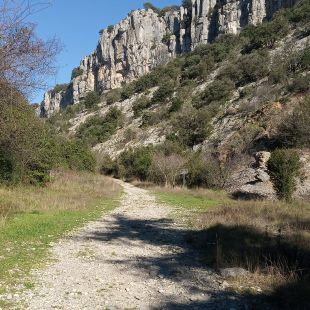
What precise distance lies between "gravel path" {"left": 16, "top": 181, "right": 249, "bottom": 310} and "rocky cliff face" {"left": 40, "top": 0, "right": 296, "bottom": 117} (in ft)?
254

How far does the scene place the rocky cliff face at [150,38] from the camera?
84188 mm

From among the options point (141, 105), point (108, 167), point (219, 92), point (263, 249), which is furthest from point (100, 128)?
point (263, 249)

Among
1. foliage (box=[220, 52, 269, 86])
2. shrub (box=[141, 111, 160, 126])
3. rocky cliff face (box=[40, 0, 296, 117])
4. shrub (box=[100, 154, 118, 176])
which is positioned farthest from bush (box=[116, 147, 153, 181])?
rocky cliff face (box=[40, 0, 296, 117])

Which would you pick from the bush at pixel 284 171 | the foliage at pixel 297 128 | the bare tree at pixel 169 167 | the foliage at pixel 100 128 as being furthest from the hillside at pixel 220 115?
the bush at pixel 284 171

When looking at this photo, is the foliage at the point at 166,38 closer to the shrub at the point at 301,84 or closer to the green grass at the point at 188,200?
the shrub at the point at 301,84

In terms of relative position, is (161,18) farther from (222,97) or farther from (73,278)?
(73,278)

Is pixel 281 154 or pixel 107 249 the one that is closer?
pixel 107 249

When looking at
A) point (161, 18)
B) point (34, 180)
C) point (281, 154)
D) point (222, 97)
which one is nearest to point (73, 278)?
point (281, 154)

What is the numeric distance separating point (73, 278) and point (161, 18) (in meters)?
109

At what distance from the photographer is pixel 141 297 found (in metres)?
5.76

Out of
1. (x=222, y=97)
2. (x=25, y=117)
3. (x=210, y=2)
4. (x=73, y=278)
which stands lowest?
(x=73, y=278)

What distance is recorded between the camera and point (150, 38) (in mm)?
105562

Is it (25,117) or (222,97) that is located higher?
(222,97)

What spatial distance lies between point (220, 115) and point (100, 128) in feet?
91.0
